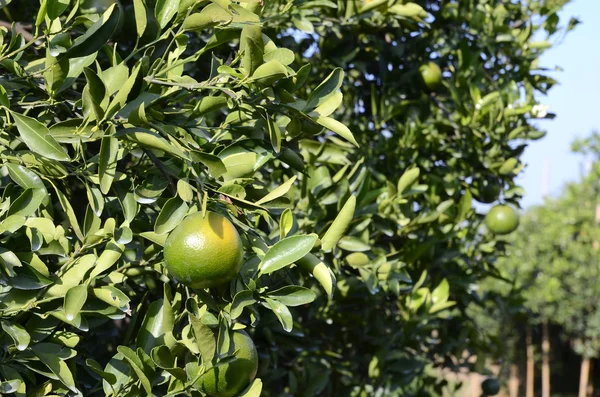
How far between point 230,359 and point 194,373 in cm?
6

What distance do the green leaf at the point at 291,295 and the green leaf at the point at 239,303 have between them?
4 centimetres

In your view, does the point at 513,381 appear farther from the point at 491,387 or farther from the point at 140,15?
the point at 140,15

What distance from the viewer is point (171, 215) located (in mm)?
1068

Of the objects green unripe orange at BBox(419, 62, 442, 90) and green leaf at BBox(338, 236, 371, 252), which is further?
green unripe orange at BBox(419, 62, 442, 90)

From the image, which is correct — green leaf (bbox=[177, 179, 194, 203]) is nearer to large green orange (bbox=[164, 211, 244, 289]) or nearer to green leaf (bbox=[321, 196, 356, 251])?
large green orange (bbox=[164, 211, 244, 289])

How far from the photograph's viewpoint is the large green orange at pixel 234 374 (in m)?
1.03

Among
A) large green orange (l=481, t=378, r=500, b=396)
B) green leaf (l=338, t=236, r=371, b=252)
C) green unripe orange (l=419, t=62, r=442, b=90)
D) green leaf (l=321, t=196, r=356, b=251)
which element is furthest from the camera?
large green orange (l=481, t=378, r=500, b=396)

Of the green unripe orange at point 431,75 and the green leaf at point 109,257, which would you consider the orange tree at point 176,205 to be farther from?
the green unripe orange at point 431,75

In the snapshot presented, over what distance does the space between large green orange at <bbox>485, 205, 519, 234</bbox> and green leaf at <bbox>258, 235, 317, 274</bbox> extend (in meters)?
1.45

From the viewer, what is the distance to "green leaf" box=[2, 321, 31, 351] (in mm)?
1078

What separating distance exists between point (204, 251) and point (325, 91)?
36cm

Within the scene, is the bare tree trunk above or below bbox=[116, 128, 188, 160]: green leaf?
below

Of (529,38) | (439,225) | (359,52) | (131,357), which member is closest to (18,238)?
(131,357)

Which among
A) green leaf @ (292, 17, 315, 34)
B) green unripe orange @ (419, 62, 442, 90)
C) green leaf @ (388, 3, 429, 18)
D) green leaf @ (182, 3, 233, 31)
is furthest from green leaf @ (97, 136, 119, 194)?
green unripe orange @ (419, 62, 442, 90)
